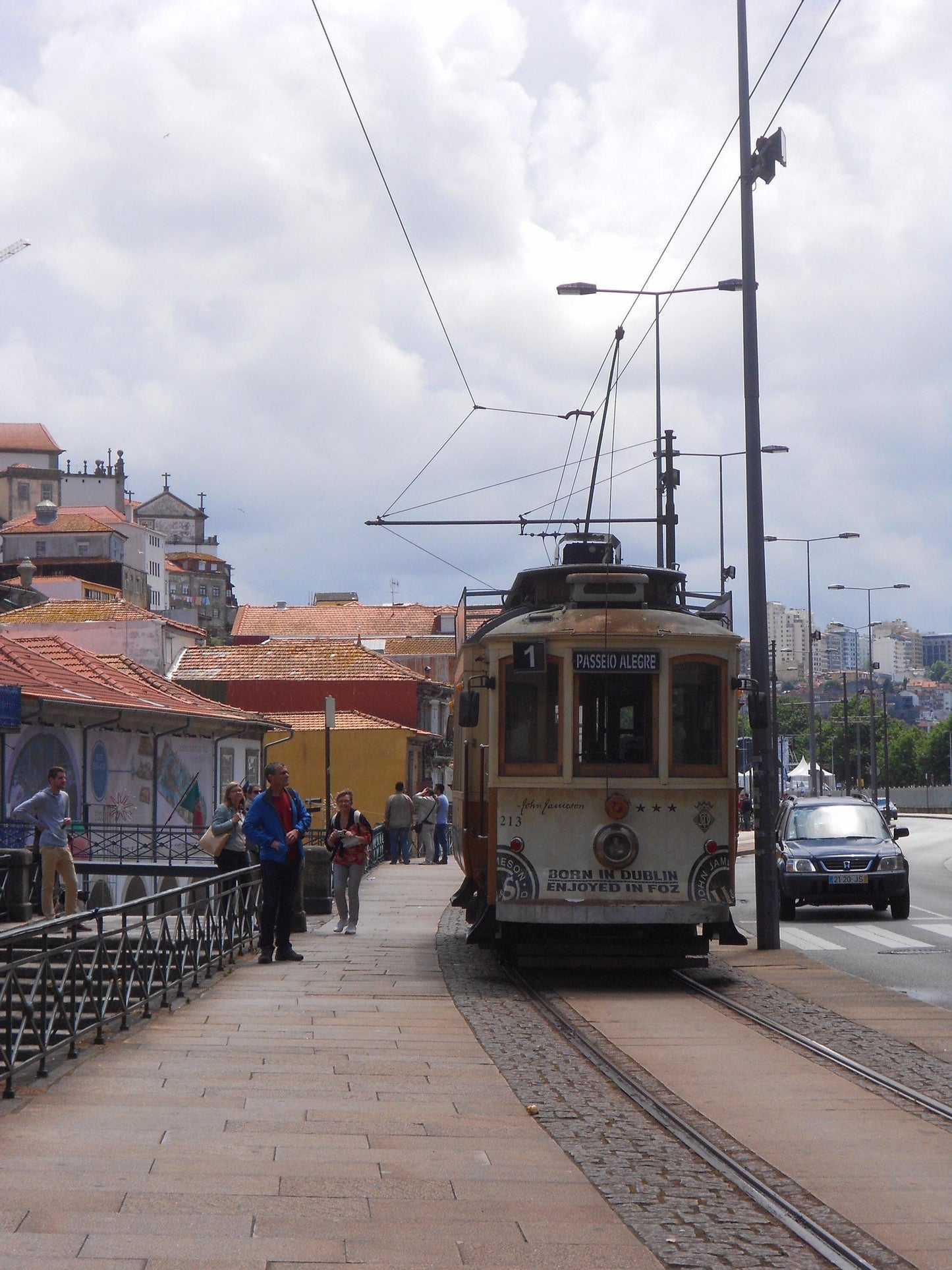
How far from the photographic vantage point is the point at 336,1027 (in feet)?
35.9

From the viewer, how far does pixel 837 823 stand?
24.2 metres

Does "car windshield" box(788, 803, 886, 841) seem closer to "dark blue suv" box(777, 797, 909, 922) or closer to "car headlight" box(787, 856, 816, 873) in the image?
"dark blue suv" box(777, 797, 909, 922)

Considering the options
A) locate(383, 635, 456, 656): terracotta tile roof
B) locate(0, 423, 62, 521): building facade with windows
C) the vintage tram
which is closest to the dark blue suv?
the vintage tram

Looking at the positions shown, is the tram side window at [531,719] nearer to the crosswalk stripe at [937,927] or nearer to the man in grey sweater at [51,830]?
the man in grey sweater at [51,830]

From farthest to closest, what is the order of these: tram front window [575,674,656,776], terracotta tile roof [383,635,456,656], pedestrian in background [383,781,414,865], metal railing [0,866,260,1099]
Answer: terracotta tile roof [383,635,456,656], pedestrian in background [383,781,414,865], tram front window [575,674,656,776], metal railing [0,866,260,1099]

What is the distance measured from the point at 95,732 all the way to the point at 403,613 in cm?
6298

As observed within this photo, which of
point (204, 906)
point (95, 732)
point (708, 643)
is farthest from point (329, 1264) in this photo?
point (95, 732)

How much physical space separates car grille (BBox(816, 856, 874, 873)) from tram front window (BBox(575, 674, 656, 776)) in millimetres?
9353

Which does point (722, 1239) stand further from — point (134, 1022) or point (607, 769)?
point (607, 769)

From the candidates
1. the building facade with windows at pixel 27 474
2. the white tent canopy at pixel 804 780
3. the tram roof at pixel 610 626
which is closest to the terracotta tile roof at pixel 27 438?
the building facade with windows at pixel 27 474

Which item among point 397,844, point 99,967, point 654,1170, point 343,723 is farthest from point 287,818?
point 343,723

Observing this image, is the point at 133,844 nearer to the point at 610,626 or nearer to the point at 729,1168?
the point at 610,626

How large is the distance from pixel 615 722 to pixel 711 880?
61.6 inches

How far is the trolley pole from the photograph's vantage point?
1697cm
